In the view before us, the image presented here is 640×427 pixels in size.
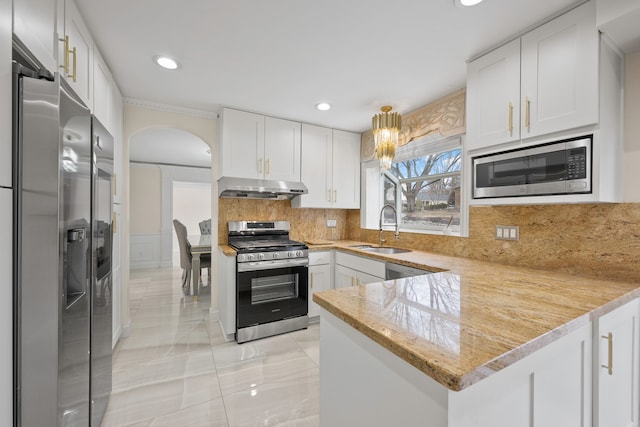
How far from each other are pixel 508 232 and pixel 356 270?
1.37 meters

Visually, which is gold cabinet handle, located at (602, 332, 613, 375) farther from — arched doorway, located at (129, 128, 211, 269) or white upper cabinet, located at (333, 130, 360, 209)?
arched doorway, located at (129, 128, 211, 269)

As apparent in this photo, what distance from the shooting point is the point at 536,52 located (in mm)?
1575

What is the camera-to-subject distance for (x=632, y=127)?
1503mm

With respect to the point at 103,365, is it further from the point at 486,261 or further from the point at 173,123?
the point at 486,261

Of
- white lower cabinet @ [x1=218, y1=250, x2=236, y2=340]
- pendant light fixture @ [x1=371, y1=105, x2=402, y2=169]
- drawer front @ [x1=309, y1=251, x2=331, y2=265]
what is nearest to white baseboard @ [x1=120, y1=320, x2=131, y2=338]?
white lower cabinet @ [x1=218, y1=250, x2=236, y2=340]

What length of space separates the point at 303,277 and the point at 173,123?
7.16 ft

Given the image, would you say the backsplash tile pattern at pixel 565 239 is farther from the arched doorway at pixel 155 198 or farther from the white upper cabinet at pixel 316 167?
Result: the arched doorway at pixel 155 198

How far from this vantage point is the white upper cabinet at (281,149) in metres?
3.06

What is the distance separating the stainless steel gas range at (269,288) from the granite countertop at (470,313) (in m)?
1.60

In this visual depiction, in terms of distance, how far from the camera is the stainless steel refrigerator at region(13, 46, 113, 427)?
83 centimetres

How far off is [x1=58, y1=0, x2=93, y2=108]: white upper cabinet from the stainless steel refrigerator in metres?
0.44

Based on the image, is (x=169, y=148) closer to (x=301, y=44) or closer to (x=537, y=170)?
(x=301, y=44)

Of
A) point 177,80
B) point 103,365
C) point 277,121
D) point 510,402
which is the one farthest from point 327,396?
point 277,121

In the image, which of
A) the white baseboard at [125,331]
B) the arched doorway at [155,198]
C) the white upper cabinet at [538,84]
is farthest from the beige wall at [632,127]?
the arched doorway at [155,198]
